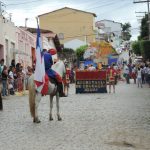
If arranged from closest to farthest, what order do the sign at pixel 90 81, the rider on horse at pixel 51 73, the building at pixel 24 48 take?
the rider on horse at pixel 51 73 → the sign at pixel 90 81 → the building at pixel 24 48

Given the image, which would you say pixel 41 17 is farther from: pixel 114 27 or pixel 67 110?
pixel 67 110

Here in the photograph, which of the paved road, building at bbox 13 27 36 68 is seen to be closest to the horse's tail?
the paved road

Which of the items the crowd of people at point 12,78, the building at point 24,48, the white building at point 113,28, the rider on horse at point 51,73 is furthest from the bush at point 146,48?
the white building at point 113,28

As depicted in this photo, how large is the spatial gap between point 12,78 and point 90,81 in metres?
4.27

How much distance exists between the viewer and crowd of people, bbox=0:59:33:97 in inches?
1132

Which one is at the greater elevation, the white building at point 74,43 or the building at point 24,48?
the white building at point 74,43

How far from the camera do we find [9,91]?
1228 inches

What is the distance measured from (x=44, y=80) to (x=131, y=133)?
3.17 meters

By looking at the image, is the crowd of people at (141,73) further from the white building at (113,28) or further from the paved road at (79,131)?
the white building at (113,28)

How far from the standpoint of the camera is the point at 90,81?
32125 millimetres

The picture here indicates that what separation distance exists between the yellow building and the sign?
73.2 metres

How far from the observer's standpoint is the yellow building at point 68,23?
349 feet

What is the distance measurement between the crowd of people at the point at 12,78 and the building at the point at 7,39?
14.0ft

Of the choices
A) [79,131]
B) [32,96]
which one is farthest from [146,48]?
[79,131]
